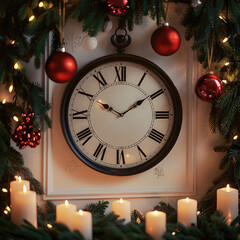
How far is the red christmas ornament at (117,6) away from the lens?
1.72 m

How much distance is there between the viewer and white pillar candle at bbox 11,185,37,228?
5.16 feet

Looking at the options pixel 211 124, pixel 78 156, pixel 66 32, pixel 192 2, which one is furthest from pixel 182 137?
pixel 66 32

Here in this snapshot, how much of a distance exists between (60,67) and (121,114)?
0.46 m

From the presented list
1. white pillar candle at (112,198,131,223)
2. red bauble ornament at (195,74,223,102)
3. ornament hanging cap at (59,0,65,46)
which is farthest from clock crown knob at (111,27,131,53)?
white pillar candle at (112,198,131,223)

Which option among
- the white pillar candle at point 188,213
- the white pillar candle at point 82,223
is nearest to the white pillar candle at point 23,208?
the white pillar candle at point 82,223

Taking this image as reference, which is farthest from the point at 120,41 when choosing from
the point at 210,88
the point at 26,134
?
the point at 26,134

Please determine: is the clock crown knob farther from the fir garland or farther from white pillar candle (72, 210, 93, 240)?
white pillar candle (72, 210, 93, 240)

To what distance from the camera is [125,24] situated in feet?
6.48

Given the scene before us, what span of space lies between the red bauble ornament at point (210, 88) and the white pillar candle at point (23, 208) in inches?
37.5

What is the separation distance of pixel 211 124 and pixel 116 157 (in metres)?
0.55

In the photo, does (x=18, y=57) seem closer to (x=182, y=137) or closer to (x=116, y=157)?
(x=116, y=157)

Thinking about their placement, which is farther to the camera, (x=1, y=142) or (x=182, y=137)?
(x=182, y=137)

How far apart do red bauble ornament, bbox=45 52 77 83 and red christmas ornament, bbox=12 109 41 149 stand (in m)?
0.26

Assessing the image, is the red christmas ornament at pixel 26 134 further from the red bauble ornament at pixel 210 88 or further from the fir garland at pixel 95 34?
the red bauble ornament at pixel 210 88
